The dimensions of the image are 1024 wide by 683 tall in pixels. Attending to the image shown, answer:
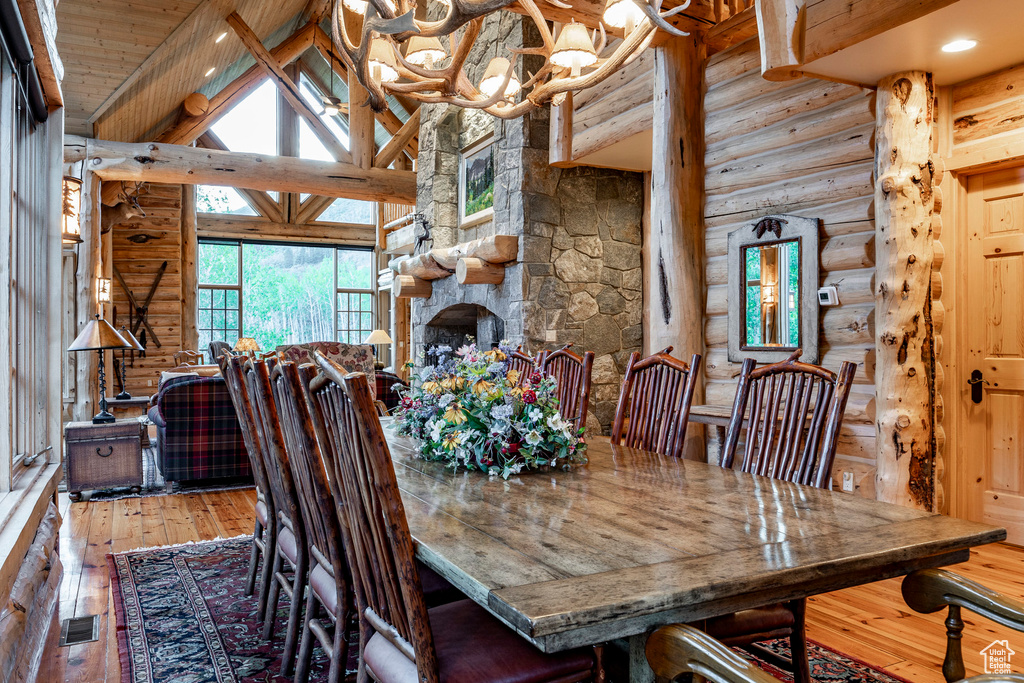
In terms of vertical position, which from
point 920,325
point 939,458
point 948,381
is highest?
point 920,325

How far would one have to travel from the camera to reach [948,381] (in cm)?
383

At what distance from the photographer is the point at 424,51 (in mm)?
3701

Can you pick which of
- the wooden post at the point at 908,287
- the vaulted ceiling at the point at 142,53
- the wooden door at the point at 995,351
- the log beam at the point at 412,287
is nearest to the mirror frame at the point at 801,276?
the wooden post at the point at 908,287

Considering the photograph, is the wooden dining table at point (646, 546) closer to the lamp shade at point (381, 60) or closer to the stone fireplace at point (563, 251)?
the lamp shade at point (381, 60)

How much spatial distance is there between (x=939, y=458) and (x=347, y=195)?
7483 millimetres

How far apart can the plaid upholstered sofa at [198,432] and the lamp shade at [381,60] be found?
2.66 m

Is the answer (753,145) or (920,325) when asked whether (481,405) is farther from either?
(753,145)

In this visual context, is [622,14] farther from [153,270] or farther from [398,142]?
[153,270]

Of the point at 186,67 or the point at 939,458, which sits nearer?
the point at 939,458

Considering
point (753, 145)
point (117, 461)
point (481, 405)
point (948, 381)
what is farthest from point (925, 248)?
point (117, 461)

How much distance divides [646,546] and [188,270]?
11.7 m

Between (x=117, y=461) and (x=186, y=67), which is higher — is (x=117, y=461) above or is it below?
below

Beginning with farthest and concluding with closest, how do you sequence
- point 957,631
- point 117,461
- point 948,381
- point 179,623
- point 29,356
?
point 117,461, point 948,381, point 179,623, point 29,356, point 957,631

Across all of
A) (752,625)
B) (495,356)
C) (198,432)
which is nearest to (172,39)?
(198,432)
